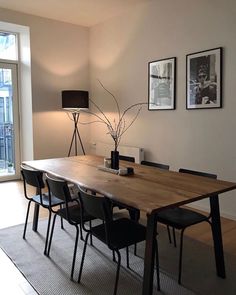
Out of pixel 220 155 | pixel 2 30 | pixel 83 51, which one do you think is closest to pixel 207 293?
pixel 220 155

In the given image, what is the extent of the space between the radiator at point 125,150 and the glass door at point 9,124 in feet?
5.12

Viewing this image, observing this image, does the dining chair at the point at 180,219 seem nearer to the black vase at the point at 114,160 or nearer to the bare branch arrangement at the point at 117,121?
the black vase at the point at 114,160

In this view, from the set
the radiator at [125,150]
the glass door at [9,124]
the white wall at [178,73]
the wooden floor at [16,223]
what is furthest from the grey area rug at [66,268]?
the glass door at [9,124]

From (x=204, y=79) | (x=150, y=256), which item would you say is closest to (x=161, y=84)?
(x=204, y=79)

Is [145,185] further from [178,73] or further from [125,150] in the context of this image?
[125,150]

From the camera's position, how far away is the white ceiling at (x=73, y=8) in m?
4.27

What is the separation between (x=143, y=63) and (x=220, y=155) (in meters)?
1.84

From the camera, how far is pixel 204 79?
11.9ft

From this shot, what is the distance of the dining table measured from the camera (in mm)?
1744

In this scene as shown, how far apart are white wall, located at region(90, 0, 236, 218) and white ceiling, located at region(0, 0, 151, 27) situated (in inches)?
7.7

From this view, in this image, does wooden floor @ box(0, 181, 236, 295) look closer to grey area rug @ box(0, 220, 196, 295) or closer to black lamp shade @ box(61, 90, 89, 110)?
grey area rug @ box(0, 220, 196, 295)

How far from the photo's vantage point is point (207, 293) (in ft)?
6.81

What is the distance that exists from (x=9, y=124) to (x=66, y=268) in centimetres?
373

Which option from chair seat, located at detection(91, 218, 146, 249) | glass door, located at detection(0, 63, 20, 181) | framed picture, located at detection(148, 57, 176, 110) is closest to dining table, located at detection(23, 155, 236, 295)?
chair seat, located at detection(91, 218, 146, 249)
